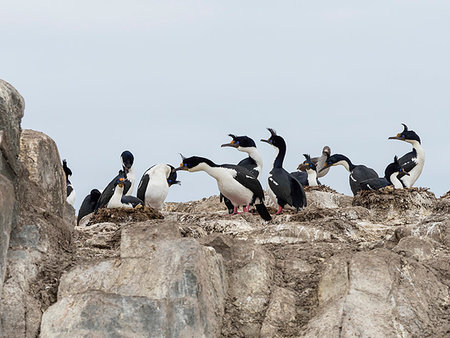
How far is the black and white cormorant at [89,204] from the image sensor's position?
21484 millimetres

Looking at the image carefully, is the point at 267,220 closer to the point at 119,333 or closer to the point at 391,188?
the point at 391,188

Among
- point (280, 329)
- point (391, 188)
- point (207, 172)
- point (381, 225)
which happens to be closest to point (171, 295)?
point (280, 329)

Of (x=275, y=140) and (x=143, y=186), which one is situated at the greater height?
(x=275, y=140)

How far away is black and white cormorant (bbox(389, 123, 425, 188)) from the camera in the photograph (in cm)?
2589

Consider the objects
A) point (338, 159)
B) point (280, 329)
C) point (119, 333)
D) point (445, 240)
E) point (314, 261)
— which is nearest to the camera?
point (119, 333)

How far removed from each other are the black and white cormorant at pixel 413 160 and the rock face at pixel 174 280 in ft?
52.8

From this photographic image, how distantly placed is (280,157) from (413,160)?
7272mm

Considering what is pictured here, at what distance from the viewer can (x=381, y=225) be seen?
1446cm

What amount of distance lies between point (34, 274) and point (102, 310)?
3.03ft

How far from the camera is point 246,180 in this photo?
17.6 m

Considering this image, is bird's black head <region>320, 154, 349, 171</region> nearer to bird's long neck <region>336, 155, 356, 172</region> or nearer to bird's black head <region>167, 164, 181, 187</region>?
bird's long neck <region>336, 155, 356, 172</region>

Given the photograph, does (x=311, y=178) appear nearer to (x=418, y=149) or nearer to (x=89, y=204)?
(x=418, y=149)

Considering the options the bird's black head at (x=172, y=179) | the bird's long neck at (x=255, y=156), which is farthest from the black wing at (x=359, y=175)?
the bird's black head at (x=172, y=179)

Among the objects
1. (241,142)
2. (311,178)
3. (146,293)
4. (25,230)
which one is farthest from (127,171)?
(146,293)
